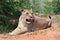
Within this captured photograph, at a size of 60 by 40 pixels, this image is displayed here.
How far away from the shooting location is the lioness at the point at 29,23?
10778 millimetres

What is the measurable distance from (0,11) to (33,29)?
183 cm

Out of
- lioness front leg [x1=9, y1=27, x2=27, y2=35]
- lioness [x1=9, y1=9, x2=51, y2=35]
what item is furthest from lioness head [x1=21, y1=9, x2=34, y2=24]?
lioness front leg [x1=9, y1=27, x2=27, y2=35]

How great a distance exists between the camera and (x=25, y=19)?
10914 millimetres

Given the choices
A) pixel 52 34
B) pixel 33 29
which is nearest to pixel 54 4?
pixel 33 29

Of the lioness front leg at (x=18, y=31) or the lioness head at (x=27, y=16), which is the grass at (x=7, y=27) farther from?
the lioness head at (x=27, y=16)

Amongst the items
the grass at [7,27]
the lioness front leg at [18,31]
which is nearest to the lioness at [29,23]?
the lioness front leg at [18,31]

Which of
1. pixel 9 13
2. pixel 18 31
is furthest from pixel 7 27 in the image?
pixel 18 31

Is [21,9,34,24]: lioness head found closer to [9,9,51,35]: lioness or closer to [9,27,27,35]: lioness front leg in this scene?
[9,9,51,35]: lioness

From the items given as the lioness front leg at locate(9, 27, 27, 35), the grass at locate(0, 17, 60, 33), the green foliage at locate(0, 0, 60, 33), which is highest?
the green foliage at locate(0, 0, 60, 33)

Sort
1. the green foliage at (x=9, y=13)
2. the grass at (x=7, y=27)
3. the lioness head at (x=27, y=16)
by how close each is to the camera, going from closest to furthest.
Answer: the lioness head at (x=27, y=16) → the grass at (x=7, y=27) → the green foliage at (x=9, y=13)

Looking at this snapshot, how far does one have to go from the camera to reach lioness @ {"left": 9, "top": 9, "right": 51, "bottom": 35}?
35.4 ft

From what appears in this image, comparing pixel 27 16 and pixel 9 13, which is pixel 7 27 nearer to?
pixel 9 13

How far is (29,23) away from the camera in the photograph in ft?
35.7

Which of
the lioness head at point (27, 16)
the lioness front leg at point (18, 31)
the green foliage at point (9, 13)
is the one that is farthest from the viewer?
the green foliage at point (9, 13)
